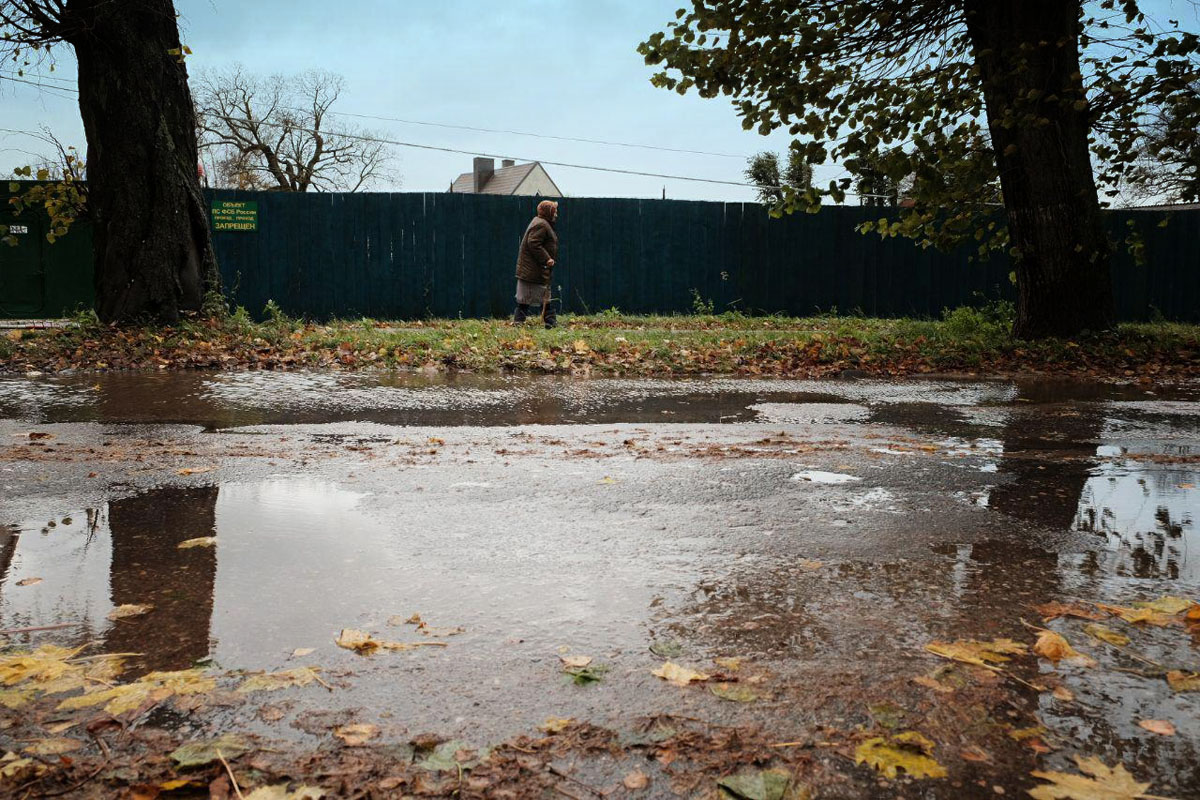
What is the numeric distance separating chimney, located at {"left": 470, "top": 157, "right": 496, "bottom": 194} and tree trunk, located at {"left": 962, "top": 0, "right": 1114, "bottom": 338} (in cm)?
5889

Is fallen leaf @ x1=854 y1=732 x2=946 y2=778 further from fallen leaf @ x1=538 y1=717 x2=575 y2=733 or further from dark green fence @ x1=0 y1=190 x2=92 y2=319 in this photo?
dark green fence @ x1=0 y1=190 x2=92 y2=319

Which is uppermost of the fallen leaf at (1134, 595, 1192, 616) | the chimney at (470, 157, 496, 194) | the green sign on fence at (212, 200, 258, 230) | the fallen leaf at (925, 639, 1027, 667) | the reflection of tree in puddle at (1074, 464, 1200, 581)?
the chimney at (470, 157, 496, 194)

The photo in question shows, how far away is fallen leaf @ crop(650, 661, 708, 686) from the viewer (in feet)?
7.51

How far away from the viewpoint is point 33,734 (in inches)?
79.1

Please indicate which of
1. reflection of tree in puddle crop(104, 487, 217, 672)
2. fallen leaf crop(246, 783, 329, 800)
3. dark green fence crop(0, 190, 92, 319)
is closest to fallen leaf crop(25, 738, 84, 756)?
reflection of tree in puddle crop(104, 487, 217, 672)

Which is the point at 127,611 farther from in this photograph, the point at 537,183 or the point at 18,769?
the point at 537,183

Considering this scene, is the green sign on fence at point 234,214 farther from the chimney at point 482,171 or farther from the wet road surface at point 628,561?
the chimney at point 482,171

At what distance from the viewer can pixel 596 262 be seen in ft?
60.4

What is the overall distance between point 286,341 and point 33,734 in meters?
8.36

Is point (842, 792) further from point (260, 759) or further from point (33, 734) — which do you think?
point (33, 734)

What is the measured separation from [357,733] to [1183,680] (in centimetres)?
197

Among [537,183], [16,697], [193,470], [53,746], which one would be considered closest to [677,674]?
[53,746]

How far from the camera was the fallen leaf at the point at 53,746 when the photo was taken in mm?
1935

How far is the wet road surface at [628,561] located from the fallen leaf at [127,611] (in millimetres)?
48
